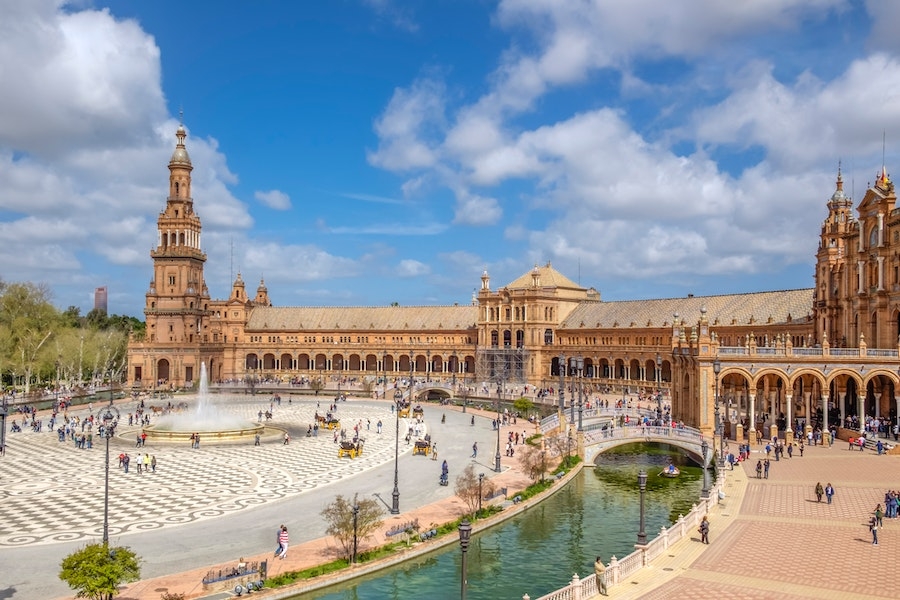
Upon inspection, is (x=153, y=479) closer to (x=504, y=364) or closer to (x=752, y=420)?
(x=752, y=420)

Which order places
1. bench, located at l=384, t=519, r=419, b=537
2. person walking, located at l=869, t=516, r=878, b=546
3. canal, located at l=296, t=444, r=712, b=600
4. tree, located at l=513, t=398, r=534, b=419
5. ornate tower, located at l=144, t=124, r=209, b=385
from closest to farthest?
canal, located at l=296, t=444, r=712, b=600
person walking, located at l=869, t=516, r=878, b=546
bench, located at l=384, t=519, r=419, b=537
tree, located at l=513, t=398, r=534, b=419
ornate tower, located at l=144, t=124, r=209, b=385

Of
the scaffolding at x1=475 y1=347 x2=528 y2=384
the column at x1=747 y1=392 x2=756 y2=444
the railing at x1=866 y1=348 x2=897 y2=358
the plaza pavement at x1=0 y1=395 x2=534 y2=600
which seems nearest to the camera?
the plaza pavement at x1=0 y1=395 x2=534 y2=600

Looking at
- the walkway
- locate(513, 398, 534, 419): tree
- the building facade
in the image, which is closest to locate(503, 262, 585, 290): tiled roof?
the building facade

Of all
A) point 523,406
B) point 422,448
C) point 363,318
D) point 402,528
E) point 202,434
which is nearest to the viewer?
point 402,528

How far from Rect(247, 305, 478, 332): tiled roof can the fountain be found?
58.7m

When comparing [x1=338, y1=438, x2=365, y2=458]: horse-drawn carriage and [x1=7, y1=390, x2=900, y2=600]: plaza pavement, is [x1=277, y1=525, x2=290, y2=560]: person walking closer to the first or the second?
[x1=7, y1=390, x2=900, y2=600]: plaza pavement

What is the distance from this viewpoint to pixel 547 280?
384 ft

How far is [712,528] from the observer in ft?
106

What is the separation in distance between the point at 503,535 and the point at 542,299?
250 ft

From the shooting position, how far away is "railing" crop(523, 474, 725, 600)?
77.9ft

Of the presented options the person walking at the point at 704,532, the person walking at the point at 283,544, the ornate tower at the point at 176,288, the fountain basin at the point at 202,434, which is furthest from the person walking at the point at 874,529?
the ornate tower at the point at 176,288

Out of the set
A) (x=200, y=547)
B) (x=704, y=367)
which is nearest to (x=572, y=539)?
(x=200, y=547)

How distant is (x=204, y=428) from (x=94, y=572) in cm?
4193

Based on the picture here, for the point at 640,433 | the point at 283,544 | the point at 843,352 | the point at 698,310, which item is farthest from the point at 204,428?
the point at 698,310
